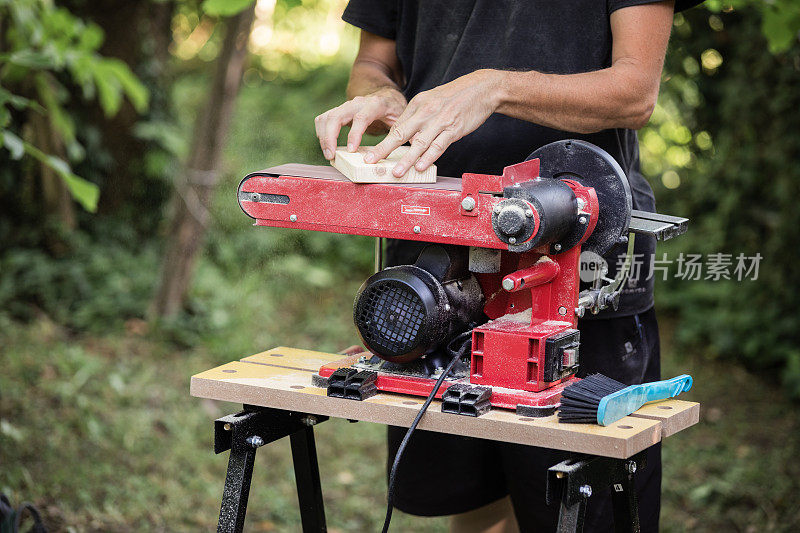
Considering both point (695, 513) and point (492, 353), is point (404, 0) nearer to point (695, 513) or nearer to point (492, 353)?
point (492, 353)

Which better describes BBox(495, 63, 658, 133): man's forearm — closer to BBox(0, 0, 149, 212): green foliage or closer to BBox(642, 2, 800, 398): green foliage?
BBox(0, 0, 149, 212): green foliage

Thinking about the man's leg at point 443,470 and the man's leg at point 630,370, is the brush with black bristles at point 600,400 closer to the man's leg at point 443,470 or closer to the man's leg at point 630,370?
the man's leg at point 630,370

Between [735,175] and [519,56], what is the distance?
4.30 meters

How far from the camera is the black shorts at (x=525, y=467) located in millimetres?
2182

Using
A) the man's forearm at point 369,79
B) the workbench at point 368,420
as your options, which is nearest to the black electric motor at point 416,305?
the workbench at point 368,420

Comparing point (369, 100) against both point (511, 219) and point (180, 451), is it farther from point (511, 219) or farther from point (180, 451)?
point (180, 451)

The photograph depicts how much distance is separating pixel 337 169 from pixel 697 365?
4.69 m

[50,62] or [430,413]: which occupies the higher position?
[50,62]

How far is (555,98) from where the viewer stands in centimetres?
197

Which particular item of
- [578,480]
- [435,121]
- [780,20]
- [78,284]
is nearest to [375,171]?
[435,121]

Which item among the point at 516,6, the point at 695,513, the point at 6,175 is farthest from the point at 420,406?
the point at 6,175

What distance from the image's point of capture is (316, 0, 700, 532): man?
194cm

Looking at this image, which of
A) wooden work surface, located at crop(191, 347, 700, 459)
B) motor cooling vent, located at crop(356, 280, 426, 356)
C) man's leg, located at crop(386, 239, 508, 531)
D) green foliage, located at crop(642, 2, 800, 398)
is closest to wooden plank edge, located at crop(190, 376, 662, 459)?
wooden work surface, located at crop(191, 347, 700, 459)

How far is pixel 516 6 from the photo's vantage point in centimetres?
220
